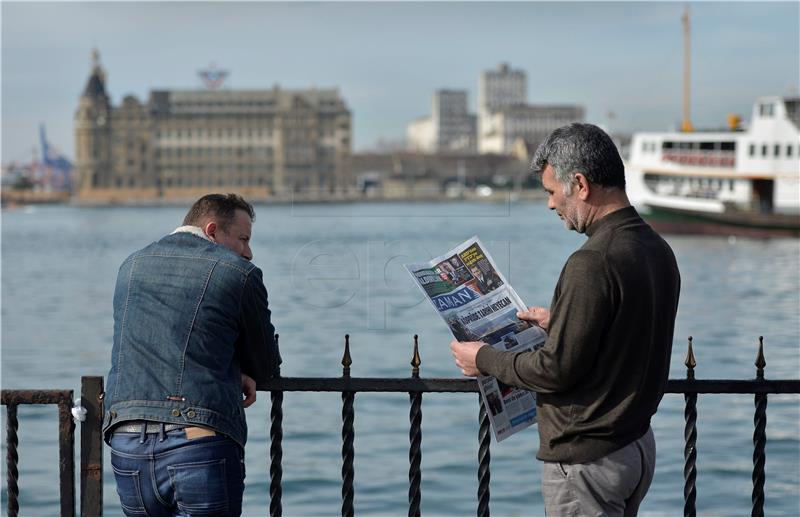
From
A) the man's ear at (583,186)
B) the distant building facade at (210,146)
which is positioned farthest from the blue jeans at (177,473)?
the distant building facade at (210,146)

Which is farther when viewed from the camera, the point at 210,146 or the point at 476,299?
the point at 210,146

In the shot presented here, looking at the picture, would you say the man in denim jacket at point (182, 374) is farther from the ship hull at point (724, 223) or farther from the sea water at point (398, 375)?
the ship hull at point (724, 223)

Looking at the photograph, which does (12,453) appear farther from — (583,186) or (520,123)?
(520,123)

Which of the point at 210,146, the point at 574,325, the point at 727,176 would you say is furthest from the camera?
the point at 210,146

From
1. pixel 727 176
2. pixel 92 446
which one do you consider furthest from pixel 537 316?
pixel 727 176

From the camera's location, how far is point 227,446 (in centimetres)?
286

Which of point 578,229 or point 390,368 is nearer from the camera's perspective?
point 578,229

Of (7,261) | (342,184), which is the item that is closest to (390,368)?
(7,261)

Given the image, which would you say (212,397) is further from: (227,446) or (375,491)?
(375,491)

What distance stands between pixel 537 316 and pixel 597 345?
1.12ft

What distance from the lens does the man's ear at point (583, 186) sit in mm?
2623

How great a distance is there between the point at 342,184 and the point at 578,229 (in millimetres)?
141239

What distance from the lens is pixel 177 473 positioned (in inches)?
110

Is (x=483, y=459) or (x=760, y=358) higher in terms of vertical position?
(x=760, y=358)
